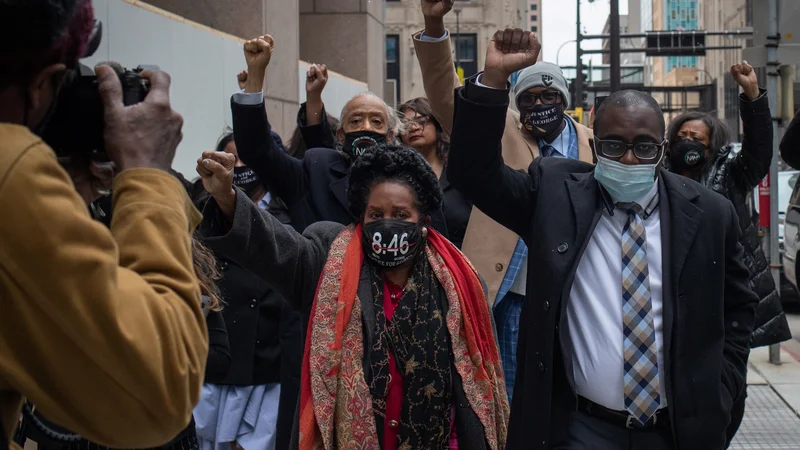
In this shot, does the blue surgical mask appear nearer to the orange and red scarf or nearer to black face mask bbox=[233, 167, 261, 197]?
the orange and red scarf

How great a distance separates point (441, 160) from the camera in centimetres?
590

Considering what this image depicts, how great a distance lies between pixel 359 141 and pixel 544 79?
3.40 feet

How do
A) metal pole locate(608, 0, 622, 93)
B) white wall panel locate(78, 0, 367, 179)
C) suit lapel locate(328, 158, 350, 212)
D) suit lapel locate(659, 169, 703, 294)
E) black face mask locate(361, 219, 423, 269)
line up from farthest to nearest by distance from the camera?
metal pole locate(608, 0, 622, 93) < white wall panel locate(78, 0, 367, 179) < suit lapel locate(328, 158, 350, 212) < black face mask locate(361, 219, 423, 269) < suit lapel locate(659, 169, 703, 294)

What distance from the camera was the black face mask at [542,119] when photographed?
529 centimetres

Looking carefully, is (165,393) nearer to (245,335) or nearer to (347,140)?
(245,335)

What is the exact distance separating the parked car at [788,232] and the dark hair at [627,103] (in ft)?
7.25

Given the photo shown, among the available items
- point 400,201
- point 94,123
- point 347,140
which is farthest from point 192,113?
point 94,123

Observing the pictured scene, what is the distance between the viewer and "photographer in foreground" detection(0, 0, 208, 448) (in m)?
1.46

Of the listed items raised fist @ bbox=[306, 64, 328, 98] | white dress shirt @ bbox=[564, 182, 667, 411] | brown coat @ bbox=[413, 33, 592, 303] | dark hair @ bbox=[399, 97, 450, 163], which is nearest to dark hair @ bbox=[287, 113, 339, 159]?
raised fist @ bbox=[306, 64, 328, 98]

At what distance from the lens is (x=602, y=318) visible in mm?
3441

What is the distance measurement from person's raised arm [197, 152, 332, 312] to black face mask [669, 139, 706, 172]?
3.31m

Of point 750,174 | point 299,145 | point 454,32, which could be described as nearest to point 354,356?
point 299,145

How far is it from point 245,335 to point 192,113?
3.92m

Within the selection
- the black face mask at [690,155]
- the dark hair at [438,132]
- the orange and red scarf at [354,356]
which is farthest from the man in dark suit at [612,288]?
the black face mask at [690,155]
